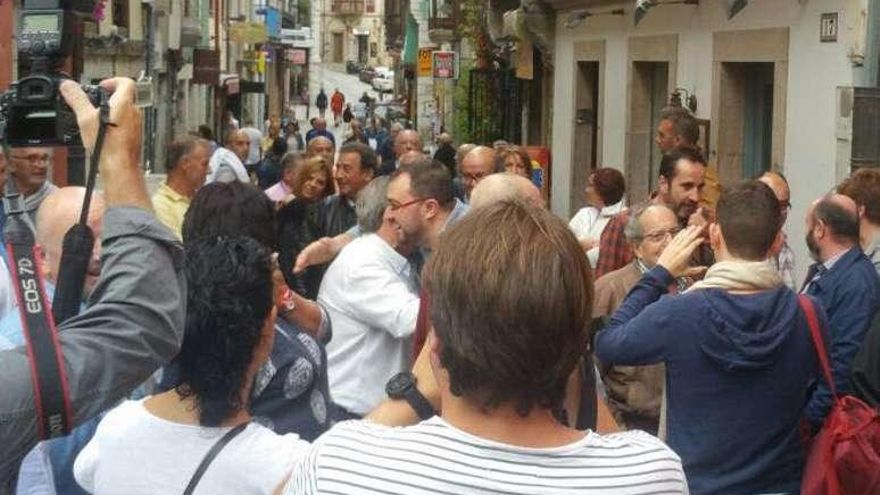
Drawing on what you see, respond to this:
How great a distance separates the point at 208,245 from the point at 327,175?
602cm

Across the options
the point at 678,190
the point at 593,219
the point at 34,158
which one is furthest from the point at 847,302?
the point at 593,219

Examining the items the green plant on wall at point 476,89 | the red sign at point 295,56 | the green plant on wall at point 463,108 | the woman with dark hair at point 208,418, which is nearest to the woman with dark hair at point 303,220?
the woman with dark hair at point 208,418

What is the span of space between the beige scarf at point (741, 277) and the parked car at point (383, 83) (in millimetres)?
74694

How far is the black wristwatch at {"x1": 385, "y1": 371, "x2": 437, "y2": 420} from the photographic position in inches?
136

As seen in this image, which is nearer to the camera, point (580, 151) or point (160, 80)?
point (580, 151)

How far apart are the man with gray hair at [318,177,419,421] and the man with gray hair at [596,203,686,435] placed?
A: 27.6 inches

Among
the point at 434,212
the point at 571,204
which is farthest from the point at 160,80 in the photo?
the point at 434,212

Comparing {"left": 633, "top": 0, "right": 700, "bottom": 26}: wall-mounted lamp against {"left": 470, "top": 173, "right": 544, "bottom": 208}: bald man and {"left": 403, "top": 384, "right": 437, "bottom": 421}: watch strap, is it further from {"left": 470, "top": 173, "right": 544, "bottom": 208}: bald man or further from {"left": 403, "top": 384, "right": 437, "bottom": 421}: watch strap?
{"left": 403, "top": 384, "right": 437, "bottom": 421}: watch strap

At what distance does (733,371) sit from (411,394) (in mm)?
1649

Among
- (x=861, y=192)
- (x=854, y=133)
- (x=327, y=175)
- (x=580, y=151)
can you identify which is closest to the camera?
(x=861, y=192)

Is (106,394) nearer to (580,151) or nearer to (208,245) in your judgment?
(208,245)

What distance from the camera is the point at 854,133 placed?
1077cm

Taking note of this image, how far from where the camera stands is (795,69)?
1237 centimetres

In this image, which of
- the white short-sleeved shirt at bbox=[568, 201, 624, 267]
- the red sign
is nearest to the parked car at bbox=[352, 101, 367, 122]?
the red sign
